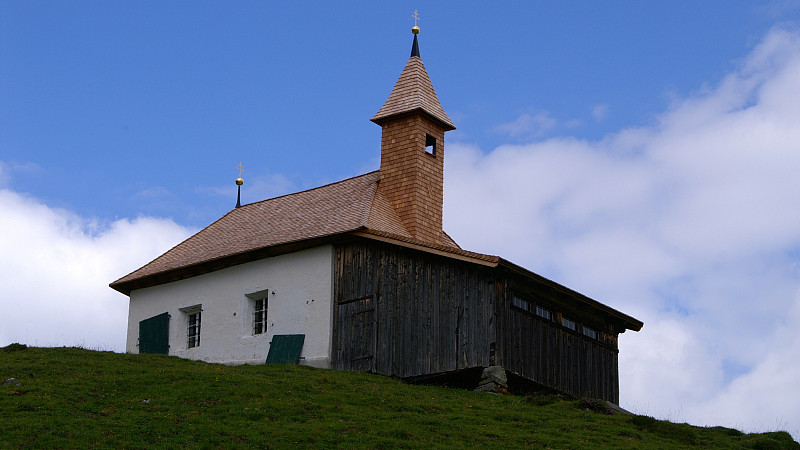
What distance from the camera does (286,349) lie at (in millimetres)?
33531

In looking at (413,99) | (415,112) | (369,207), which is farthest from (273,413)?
(413,99)

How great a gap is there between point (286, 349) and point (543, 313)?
24.9ft

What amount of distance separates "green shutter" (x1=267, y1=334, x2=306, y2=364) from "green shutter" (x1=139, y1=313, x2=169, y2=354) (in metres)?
5.20

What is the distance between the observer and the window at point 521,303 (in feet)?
108

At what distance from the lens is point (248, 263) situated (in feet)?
117

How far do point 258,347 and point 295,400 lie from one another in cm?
801

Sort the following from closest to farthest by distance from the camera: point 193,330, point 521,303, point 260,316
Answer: point 521,303, point 260,316, point 193,330

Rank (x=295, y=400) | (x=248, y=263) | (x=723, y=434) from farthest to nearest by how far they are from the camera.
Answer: (x=248, y=263) < (x=723, y=434) < (x=295, y=400)

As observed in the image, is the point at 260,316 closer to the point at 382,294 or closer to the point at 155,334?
the point at 382,294

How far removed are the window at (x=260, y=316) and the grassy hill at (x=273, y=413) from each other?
327cm

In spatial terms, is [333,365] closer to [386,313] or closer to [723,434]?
[386,313]

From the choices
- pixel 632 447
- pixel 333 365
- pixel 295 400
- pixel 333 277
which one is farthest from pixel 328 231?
pixel 632 447

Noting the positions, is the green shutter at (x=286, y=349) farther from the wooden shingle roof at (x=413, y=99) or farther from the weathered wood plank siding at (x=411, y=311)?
the wooden shingle roof at (x=413, y=99)

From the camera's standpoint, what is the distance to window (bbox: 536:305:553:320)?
34.0 m
